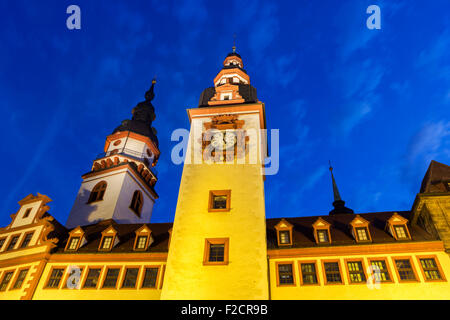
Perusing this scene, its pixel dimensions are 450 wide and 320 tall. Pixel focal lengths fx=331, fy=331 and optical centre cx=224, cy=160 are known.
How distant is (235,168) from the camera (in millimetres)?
26344

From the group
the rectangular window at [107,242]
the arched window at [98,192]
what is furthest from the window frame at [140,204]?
the rectangular window at [107,242]

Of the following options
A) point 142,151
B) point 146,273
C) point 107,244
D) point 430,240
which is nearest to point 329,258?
point 430,240

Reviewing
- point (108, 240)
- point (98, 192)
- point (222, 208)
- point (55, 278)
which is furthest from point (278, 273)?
point (98, 192)

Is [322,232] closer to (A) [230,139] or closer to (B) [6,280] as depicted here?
(A) [230,139]

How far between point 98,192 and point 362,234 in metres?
30.9

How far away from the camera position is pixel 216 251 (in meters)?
21.9

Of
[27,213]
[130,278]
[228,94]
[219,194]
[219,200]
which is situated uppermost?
[228,94]

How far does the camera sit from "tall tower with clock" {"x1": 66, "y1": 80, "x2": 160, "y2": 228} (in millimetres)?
39438

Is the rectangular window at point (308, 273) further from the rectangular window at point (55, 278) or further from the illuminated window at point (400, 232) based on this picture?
the rectangular window at point (55, 278)

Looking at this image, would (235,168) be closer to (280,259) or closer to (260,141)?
(260,141)

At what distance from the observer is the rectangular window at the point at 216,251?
69.9ft

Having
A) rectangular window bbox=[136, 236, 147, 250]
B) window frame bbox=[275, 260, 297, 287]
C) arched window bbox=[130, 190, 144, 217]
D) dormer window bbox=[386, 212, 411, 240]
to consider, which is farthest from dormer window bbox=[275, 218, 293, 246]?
arched window bbox=[130, 190, 144, 217]

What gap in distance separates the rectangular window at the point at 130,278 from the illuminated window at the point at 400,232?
20.1 meters

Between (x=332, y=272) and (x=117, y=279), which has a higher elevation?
(x=332, y=272)
